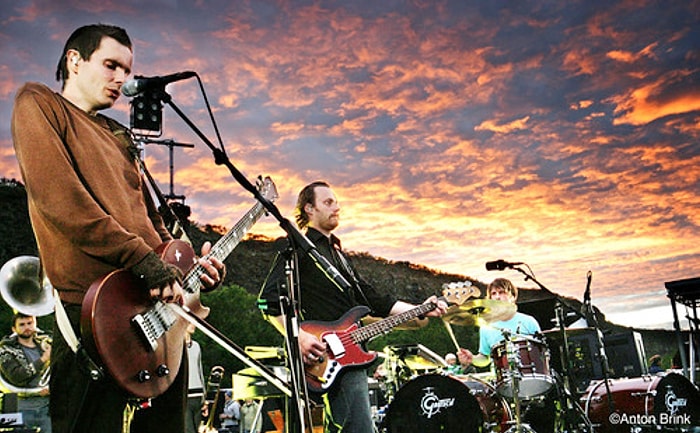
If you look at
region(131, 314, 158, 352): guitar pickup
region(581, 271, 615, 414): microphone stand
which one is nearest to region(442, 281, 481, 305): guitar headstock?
region(581, 271, 615, 414): microphone stand

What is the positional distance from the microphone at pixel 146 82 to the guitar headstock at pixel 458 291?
9.58ft

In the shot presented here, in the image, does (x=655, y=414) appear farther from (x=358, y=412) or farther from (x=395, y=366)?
(x=358, y=412)

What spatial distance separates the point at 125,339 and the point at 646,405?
21.3 feet

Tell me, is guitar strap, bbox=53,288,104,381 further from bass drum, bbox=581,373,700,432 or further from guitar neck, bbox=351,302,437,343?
bass drum, bbox=581,373,700,432

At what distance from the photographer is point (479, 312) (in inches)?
236

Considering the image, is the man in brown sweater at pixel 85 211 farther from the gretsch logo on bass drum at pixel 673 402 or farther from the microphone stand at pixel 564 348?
the gretsch logo on bass drum at pixel 673 402

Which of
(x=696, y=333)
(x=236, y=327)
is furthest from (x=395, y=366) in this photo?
(x=236, y=327)

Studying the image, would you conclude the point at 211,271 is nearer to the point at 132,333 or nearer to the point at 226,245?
the point at 226,245

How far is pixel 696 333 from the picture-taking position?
988 centimetres

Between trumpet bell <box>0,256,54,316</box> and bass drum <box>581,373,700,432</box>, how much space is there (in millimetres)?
6247

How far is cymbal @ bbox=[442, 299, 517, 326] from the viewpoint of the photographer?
228 inches

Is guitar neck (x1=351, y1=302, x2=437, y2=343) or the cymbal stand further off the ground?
guitar neck (x1=351, y1=302, x2=437, y2=343)

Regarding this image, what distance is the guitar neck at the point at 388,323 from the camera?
13.1 feet

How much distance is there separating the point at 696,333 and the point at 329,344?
8332 mm
